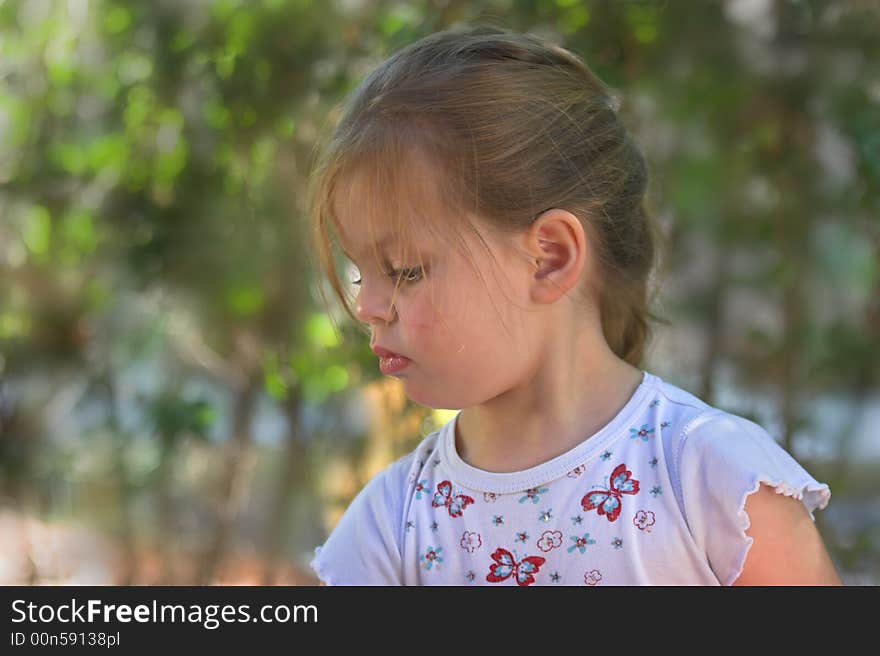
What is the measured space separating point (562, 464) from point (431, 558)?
0.22 metres

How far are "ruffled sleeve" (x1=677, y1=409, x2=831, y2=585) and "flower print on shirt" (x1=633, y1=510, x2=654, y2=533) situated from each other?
0.14ft

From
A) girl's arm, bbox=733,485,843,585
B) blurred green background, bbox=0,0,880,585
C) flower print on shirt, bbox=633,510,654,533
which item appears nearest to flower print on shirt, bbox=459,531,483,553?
flower print on shirt, bbox=633,510,654,533

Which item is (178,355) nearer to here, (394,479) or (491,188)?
(394,479)

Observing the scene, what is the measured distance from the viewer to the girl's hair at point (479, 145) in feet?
4.42

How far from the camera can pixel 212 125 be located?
276 centimetres

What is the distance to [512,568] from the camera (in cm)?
138

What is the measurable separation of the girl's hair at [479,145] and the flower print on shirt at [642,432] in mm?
197

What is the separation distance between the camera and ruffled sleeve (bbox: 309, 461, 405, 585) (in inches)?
58.1

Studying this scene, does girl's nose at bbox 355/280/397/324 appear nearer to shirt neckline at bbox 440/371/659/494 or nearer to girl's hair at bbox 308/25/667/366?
girl's hair at bbox 308/25/667/366

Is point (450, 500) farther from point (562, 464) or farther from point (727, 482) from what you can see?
point (727, 482)

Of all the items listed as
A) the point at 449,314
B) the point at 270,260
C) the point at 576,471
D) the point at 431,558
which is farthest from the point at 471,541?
the point at 270,260

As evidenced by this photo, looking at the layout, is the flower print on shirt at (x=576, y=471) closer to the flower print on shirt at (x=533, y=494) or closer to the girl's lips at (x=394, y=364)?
the flower print on shirt at (x=533, y=494)
